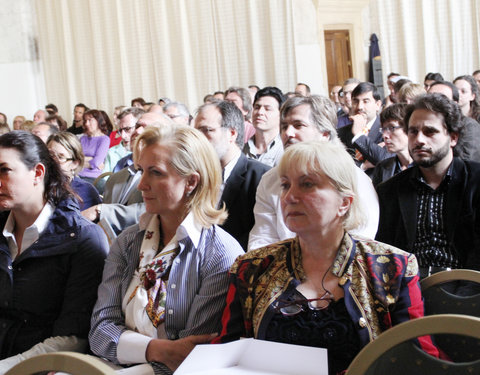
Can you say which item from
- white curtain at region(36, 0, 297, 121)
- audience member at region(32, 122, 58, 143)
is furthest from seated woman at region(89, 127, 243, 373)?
white curtain at region(36, 0, 297, 121)

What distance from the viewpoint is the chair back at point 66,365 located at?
1198 mm

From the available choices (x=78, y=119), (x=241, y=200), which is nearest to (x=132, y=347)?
(x=241, y=200)

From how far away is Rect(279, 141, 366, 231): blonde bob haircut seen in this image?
178 cm

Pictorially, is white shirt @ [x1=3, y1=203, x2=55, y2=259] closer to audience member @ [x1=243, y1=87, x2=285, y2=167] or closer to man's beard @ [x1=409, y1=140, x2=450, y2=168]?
man's beard @ [x1=409, y1=140, x2=450, y2=168]

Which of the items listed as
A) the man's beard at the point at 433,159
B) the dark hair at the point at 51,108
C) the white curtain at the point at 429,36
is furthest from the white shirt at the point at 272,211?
the dark hair at the point at 51,108

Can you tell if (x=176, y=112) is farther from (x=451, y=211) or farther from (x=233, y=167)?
(x=451, y=211)

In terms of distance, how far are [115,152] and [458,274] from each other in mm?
5201

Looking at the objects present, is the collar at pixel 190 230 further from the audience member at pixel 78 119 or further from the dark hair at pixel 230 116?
the audience member at pixel 78 119

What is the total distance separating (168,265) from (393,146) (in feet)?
6.92

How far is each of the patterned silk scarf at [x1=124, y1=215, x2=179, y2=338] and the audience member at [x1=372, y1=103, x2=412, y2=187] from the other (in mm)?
1851

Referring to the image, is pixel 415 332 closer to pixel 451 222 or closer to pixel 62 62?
pixel 451 222

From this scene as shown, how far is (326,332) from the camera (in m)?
1.64

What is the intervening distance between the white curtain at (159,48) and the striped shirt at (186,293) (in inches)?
345

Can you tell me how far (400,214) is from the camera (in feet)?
9.00
